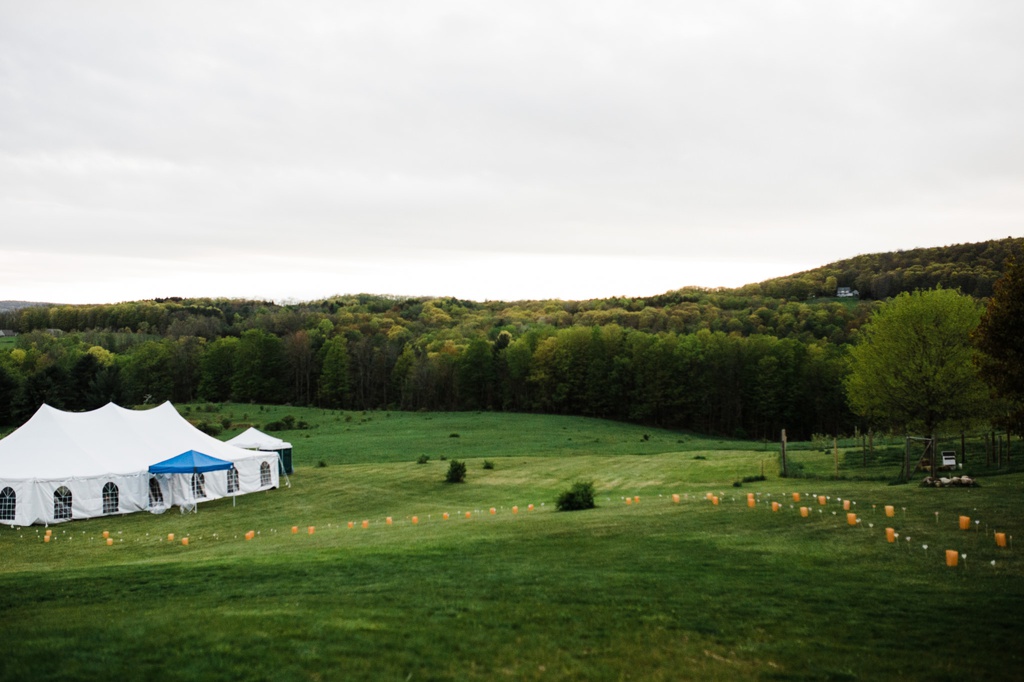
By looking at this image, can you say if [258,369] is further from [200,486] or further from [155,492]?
[155,492]

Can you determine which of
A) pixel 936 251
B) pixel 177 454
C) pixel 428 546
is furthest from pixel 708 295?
pixel 428 546

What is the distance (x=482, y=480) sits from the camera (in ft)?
104

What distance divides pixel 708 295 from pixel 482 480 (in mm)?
97218

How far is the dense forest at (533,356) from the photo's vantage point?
6806cm

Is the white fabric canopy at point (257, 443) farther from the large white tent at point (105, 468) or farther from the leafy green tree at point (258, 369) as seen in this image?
the leafy green tree at point (258, 369)

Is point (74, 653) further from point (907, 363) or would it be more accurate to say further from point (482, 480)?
point (907, 363)

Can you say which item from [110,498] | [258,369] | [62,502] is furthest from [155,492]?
[258,369]

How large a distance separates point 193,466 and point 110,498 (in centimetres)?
328

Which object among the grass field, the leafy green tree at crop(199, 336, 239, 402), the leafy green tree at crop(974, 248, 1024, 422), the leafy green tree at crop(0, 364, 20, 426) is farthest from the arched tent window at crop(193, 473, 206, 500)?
the leafy green tree at crop(199, 336, 239, 402)

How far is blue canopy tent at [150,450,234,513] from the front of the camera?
27328 millimetres

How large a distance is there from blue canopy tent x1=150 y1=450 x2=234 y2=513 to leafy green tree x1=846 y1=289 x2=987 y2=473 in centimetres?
2792

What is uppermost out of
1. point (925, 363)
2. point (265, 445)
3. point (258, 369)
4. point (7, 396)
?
point (925, 363)

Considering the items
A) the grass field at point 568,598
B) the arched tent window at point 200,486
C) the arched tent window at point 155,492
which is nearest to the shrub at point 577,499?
the grass field at point 568,598

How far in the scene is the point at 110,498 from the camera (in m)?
27.0
